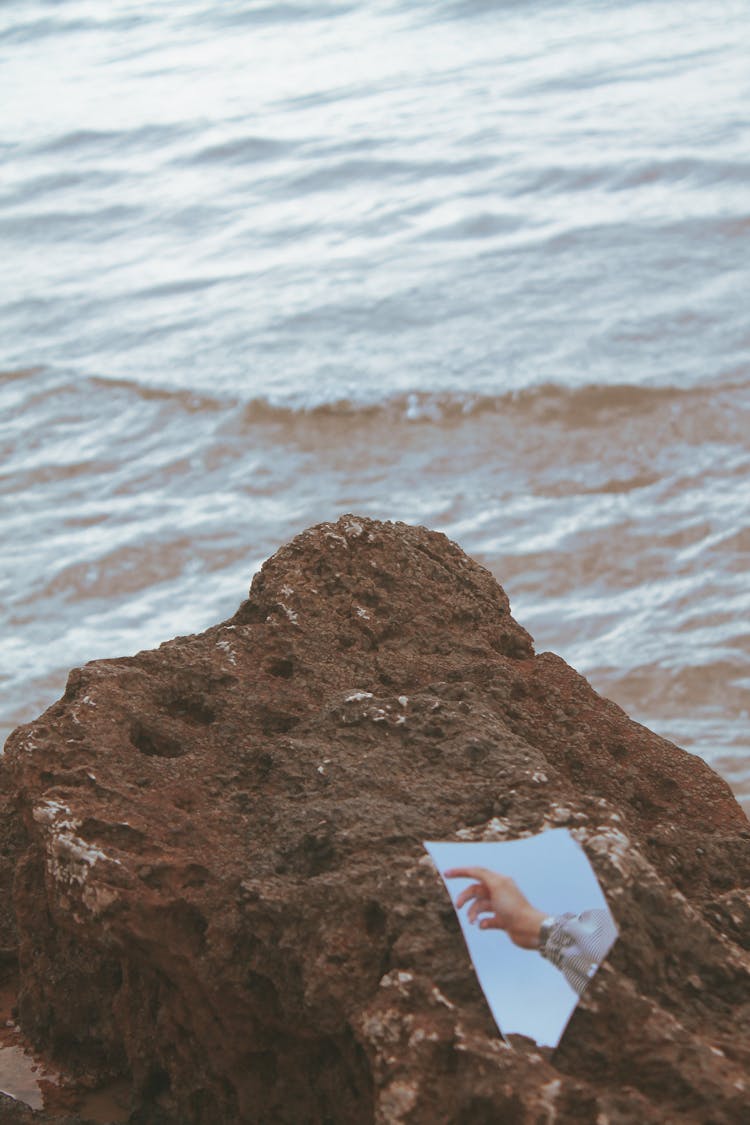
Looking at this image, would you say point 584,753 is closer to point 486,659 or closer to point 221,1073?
point 486,659

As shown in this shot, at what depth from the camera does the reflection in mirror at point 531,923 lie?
4.56ft

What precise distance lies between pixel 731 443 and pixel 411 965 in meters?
4.61

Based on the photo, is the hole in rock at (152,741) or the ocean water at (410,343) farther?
the ocean water at (410,343)

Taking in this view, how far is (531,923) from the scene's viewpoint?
1462 mm

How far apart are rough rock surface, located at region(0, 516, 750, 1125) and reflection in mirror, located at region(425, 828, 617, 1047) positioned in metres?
0.02

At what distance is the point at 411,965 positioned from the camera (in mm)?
1442

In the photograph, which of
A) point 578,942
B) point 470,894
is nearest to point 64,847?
point 470,894

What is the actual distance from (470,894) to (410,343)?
5683 millimetres

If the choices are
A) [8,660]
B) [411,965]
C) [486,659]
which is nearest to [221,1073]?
[411,965]

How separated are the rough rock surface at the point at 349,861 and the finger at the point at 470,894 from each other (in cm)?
2

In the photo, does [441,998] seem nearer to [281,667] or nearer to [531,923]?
[531,923]

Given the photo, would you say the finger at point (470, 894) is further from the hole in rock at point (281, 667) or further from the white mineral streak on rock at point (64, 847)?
the hole in rock at point (281, 667)

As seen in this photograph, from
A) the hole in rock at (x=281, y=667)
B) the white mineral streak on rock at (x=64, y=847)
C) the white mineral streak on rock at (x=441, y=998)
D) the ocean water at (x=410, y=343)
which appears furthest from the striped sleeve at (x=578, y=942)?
the ocean water at (x=410, y=343)

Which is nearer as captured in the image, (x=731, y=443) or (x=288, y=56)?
(x=731, y=443)
